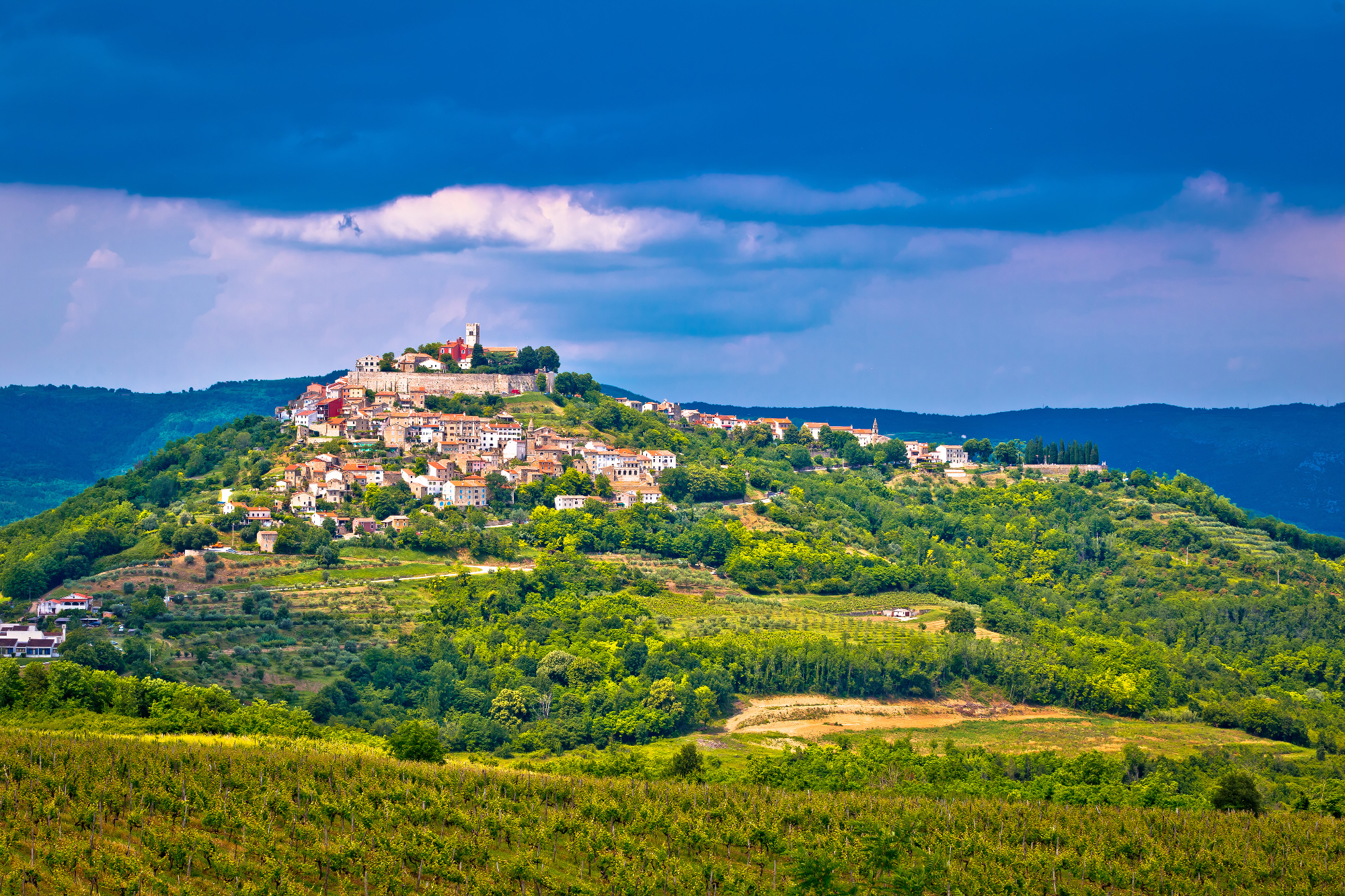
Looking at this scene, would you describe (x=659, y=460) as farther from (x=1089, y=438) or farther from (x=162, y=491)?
(x=1089, y=438)

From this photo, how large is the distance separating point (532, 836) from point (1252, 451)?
166 meters

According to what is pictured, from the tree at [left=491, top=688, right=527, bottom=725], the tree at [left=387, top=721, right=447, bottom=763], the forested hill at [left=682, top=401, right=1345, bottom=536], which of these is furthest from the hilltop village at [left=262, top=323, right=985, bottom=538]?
the forested hill at [left=682, top=401, right=1345, bottom=536]

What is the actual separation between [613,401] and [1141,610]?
4934 cm

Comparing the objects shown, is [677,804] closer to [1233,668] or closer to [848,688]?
[848,688]

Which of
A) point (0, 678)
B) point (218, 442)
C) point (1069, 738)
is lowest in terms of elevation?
point (1069, 738)

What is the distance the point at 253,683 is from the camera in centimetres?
4866

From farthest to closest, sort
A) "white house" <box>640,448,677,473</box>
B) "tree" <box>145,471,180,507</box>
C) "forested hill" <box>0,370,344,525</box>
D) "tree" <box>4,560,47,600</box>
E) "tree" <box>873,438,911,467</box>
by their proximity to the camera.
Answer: "forested hill" <box>0,370,344,525</box>, "tree" <box>873,438,911,467</box>, "white house" <box>640,448,677,473</box>, "tree" <box>145,471,180,507</box>, "tree" <box>4,560,47,600</box>

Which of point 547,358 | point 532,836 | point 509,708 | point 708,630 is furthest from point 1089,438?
point 532,836

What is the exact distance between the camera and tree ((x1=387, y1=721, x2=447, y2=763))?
120 feet

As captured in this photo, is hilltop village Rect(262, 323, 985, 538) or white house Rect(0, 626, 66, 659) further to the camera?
hilltop village Rect(262, 323, 985, 538)

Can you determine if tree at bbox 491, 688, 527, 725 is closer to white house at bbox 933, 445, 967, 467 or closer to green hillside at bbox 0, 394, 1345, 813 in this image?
green hillside at bbox 0, 394, 1345, 813

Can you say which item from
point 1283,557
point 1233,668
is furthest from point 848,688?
point 1283,557

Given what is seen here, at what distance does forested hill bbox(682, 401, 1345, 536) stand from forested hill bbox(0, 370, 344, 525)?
8161 centimetres

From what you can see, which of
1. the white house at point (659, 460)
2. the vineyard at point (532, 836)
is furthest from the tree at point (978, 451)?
the vineyard at point (532, 836)
